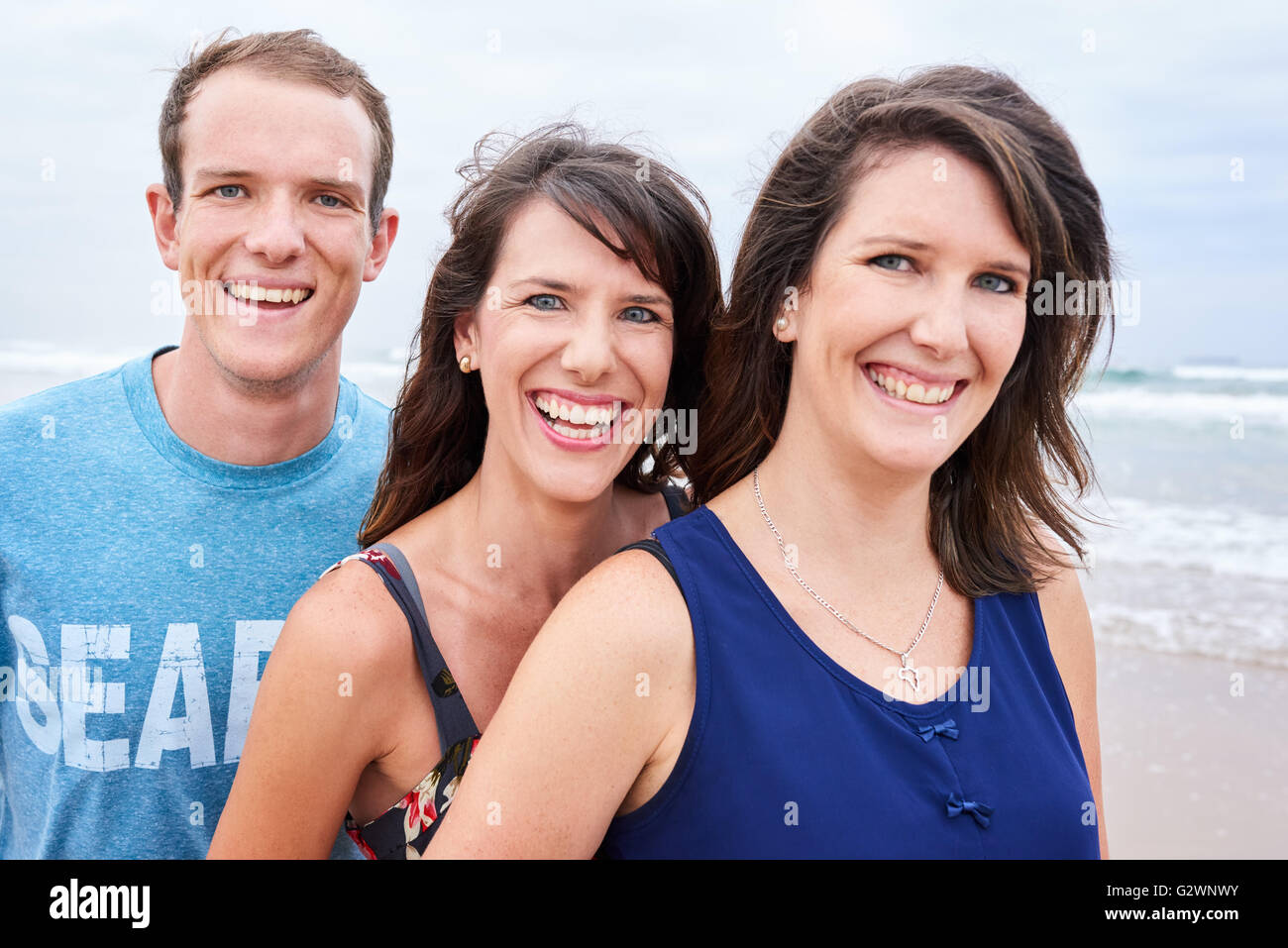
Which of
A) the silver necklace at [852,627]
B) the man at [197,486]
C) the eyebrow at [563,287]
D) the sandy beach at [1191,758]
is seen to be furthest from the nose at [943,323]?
the sandy beach at [1191,758]

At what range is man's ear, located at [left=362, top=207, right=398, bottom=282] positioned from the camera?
343 cm

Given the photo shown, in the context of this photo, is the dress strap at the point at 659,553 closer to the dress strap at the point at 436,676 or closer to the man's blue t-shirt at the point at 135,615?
the dress strap at the point at 436,676

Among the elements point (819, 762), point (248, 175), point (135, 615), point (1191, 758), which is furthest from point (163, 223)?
point (1191, 758)

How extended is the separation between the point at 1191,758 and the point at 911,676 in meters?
5.12

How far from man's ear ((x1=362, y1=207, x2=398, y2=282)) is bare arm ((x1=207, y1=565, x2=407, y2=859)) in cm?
133

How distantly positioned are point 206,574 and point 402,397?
27.5 inches

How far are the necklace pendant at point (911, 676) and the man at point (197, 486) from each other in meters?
1.62

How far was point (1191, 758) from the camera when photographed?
639 cm

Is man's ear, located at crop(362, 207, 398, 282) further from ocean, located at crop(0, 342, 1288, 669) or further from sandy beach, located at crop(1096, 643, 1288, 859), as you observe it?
sandy beach, located at crop(1096, 643, 1288, 859)

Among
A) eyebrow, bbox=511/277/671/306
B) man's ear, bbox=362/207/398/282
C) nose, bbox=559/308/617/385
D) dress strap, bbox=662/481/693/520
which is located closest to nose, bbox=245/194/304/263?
man's ear, bbox=362/207/398/282

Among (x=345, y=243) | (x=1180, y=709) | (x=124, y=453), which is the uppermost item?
(x=345, y=243)

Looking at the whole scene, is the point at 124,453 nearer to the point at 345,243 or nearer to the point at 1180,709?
the point at 345,243

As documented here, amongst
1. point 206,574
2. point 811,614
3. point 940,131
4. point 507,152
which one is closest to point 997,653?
point 811,614

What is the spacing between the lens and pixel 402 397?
9.97 ft
